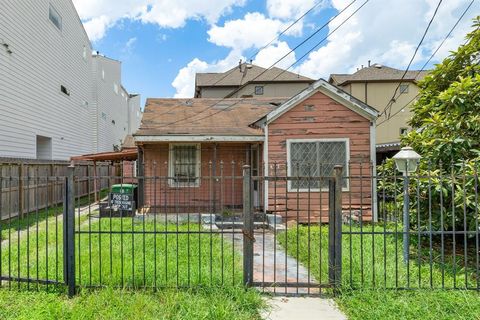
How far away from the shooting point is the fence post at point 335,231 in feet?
13.6

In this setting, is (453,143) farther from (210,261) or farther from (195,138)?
(195,138)

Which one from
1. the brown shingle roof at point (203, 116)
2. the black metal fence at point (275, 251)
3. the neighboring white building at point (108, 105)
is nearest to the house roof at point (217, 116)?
the brown shingle roof at point (203, 116)

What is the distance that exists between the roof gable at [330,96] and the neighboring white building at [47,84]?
30.1ft

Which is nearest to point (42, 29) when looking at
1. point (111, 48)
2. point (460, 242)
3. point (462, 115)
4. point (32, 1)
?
point (32, 1)

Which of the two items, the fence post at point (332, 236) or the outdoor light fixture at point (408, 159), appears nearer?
the fence post at point (332, 236)

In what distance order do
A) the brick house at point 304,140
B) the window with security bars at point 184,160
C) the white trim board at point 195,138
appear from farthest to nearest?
1. the window with security bars at point 184,160
2. the white trim board at point 195,138
3. the brick house at point 304,140

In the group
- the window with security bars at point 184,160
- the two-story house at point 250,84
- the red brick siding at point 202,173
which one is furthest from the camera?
the two-story house at point 250,84

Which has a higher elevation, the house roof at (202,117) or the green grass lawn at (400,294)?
the house roof at (202,117)

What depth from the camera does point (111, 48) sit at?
27156 millimetres

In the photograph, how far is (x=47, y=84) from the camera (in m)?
14.8

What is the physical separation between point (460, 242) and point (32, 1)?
16253mm

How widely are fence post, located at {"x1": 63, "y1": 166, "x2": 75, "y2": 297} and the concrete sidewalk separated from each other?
7.94 feet

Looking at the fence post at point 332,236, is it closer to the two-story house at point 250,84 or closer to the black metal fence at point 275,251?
the black metal fence at point 275,251

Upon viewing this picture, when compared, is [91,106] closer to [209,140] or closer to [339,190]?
[209,140]
